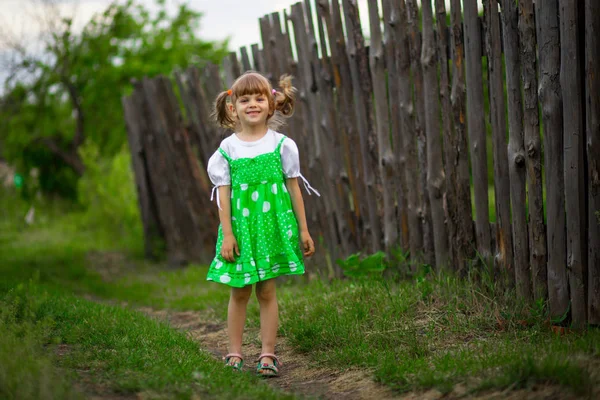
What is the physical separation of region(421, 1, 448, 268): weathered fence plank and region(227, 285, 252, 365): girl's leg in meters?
1.41

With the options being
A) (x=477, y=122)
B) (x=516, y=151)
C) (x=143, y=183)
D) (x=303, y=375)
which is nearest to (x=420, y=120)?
(x=477, y=122)

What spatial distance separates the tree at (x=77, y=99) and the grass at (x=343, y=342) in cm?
1513

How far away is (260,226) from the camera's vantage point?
3662 millimetres

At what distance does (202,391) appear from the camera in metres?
2.88

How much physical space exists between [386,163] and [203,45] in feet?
68.8

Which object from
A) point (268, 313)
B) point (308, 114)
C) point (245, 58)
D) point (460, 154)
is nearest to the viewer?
point (268, 313)

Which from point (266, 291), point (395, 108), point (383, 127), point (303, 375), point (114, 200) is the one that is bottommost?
point (303, 375)

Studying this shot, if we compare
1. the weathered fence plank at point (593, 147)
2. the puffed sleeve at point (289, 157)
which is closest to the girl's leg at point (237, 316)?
the puffed sleeve at point (289, 157)

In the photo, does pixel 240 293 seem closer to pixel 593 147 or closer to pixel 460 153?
pixel 460 153

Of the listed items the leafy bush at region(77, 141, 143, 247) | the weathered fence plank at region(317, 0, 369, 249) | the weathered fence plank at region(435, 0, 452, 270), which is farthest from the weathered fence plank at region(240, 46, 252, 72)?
the leafy bush at region(77, 141, 143, 247)

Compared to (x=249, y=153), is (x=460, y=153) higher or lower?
lower

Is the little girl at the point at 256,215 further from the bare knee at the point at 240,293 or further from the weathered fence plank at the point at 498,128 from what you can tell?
the weathered fence plank at the point at 498,128

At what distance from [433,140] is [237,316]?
5.64 feet

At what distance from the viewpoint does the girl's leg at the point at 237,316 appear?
3742mm
